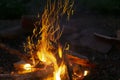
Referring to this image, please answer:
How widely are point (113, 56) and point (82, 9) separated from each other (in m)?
2.65

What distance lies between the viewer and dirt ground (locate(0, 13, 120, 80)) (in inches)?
205

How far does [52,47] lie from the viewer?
4.51 metres

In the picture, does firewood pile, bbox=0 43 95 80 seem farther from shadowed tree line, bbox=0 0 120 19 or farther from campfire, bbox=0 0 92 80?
shadowed tree line, bbox=0 0 120 19

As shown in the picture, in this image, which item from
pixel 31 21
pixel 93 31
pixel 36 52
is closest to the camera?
pixel 36 52

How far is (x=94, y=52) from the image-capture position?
19.7ft

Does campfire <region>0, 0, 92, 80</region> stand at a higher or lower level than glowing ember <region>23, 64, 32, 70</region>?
higher

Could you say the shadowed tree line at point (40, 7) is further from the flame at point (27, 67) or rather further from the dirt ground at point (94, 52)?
the flame at point (27, 67)

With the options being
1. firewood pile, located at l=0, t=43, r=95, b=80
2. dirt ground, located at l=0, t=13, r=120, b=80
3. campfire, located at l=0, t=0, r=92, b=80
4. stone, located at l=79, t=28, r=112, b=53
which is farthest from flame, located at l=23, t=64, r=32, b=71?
stone, located at l=79, t=28, r=112, b=53

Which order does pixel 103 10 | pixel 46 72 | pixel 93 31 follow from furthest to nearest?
1. pixel 103 10
2. pixel 93 31
3. pixel 46 72

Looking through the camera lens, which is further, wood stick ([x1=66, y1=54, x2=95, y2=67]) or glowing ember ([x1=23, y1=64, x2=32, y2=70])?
wood stick ([x1=66, y1=54, x2=95, y2=67])

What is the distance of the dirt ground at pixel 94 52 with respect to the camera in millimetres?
5195

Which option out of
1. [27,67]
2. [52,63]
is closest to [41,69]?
[52,63]

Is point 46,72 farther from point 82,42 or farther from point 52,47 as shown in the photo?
point 82,42

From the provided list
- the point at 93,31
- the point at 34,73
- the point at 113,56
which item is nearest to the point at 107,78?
the point at 113,56
